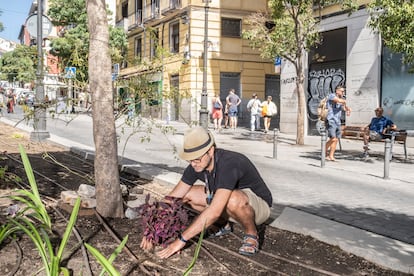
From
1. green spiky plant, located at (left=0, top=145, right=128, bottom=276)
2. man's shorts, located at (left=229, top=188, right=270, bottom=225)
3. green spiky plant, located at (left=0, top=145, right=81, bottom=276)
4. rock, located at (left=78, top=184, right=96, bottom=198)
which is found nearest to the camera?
green spiky plant, located at (left=0, top=145, right=128, bottom=276)

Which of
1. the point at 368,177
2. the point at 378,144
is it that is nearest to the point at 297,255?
the point at 368,177

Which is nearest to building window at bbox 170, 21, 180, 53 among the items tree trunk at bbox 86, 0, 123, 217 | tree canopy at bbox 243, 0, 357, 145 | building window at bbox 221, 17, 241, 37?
building window at bbox 221, 17, 241, 37

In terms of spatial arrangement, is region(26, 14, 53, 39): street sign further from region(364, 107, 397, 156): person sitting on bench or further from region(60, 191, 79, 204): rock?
region(60, 191, 79, 204): rock

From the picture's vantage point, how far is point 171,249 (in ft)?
12.1

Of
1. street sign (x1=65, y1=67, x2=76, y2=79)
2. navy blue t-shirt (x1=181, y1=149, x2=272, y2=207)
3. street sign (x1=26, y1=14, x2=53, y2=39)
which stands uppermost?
street sign (x1=26, y1=14, x2=53, y2=39)

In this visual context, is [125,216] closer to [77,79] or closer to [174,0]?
[77,79]

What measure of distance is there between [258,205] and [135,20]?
3553 centimetres

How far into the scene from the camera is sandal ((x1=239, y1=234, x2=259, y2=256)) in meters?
3.87

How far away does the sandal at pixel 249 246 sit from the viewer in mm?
3873

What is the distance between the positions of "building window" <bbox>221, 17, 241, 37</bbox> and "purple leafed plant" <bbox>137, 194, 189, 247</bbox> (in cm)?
2688

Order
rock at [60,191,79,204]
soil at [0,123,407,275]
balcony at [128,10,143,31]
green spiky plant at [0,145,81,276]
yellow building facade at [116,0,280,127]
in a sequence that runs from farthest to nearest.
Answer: balcony at [128,10,143,31], yellow building facade at [116,0,280,127], rock at [60,191,79,204], soil at [0,123,407,275], green spiky plant at [0,145,81,276]

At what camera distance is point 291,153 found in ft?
44.9

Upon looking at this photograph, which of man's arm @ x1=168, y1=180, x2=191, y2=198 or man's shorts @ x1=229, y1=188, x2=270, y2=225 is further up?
man's arm @ x1=168, y1=180, x2=191, y2=198

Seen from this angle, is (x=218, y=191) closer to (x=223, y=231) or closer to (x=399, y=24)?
(x=223, y=231)
